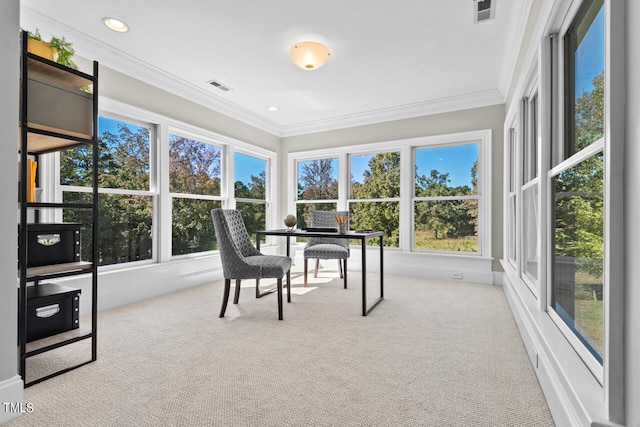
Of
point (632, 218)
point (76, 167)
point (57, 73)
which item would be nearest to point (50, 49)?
point (57, 73)

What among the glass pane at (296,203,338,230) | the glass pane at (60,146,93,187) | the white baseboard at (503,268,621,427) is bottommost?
the white baseboard at (503,268,621,427)

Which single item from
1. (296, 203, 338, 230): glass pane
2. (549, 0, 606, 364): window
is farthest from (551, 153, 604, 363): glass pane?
(296, 203, 338, 230): glass pane

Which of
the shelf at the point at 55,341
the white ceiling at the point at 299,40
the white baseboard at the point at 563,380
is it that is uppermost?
the white ceiling at the point at 299,40

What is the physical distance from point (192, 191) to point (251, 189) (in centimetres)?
123

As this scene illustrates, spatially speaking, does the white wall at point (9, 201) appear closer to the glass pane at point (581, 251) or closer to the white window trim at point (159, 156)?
the white window trim at point (159, 156)

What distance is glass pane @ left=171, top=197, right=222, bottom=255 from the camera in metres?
3.94

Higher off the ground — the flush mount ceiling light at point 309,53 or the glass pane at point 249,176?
the flush mount ceiling light at point 309,53

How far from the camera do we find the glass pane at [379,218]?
4.91 metres

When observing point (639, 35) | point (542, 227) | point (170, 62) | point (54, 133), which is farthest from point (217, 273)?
point (639, 35)

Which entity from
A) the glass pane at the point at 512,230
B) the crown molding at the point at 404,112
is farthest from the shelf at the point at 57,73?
the glass pane at the point at 512,230

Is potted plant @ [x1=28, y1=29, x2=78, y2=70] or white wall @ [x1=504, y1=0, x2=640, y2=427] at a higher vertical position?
potted plant @ [x1=28, y1=29, x2=78, y2=70]

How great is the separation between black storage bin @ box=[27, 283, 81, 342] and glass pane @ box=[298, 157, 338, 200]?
13.1ft

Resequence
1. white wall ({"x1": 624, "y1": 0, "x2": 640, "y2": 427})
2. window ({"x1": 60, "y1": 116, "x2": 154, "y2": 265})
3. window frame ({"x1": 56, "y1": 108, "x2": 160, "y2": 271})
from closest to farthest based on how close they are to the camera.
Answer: white wall ({"x1": 624, "y1": 0, "x2": 640, "y2": 427}), window frame ({"x1": 56, "y1": 108, "x2": 160, "y2": 271}), window ({"x1": 60, "y1": 116, "x2": 154, "y2": 265})

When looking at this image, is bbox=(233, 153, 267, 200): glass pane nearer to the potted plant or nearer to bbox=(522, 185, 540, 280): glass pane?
the potted plant
